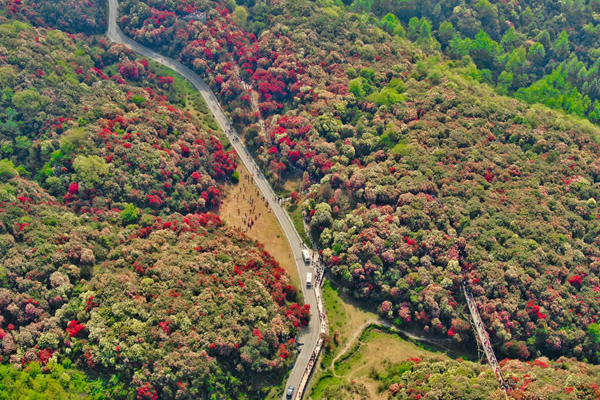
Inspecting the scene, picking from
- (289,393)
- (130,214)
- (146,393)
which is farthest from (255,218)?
(146,393)

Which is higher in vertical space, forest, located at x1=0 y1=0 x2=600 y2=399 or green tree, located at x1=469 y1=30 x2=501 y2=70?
green tree, located at x1=469 y1=30 x2=501 y2=70

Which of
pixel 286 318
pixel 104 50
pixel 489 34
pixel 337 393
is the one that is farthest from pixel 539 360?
pixel 104 50

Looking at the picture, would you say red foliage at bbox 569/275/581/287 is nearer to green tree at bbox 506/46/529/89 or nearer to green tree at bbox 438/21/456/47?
green tree at bbox 506/46/529/89

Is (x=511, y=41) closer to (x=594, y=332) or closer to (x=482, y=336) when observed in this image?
(x=594, y=332)

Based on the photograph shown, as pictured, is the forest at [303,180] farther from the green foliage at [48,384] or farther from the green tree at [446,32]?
the green tree at [446,32]

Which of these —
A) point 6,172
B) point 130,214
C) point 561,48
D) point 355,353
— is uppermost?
point 561,48

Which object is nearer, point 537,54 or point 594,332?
point 594,332

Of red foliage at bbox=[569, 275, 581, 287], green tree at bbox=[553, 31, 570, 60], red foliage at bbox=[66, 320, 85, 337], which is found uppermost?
green tree at bbox=[553, 31, 570, 60]

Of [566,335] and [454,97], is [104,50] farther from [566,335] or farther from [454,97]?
[566,335]

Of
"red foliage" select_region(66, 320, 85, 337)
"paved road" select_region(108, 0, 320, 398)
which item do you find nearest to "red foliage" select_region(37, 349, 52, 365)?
"red foliage" select_region(66, 320, 85, 337)
